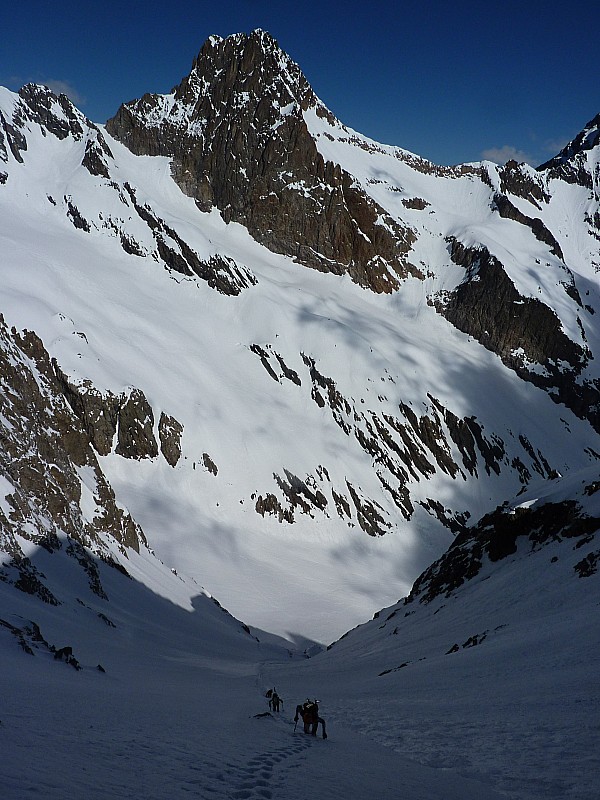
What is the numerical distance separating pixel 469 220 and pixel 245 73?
64496 mm

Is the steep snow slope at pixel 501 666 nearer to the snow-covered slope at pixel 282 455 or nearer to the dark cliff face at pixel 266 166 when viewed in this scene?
the snow-covered slope at pixel 282 455

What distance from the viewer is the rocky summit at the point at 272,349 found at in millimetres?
53812

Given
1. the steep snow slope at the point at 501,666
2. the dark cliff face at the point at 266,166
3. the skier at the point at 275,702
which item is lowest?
the skier at the point at 275,702

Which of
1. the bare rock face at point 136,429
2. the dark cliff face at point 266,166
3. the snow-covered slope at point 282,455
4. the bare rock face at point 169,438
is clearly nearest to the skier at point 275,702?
the snow-covered slope at point 282,455

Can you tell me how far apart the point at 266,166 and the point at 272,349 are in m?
58.3

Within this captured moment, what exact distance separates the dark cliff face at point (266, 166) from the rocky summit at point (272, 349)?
0.54 metres

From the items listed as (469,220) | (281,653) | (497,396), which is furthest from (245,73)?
(281,653)

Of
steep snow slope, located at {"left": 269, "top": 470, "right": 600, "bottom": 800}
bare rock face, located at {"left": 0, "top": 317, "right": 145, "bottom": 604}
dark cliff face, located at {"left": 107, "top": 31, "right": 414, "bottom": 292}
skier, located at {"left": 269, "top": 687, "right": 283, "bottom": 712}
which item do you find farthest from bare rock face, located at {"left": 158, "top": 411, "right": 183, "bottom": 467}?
dark cliff face, located at {"left": 107, "top": 31, "right": 414, "bottom": 292}

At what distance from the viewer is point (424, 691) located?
47.9 feet

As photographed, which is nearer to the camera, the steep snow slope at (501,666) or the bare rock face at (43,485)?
the steep snow slope at (501,666)

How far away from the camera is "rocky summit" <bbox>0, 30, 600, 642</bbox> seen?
5381 cm

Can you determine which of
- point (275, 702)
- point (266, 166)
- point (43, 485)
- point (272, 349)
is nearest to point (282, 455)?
point (272, 349)

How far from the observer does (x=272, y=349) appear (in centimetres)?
9488

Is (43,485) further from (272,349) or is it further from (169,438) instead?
(272,349)
